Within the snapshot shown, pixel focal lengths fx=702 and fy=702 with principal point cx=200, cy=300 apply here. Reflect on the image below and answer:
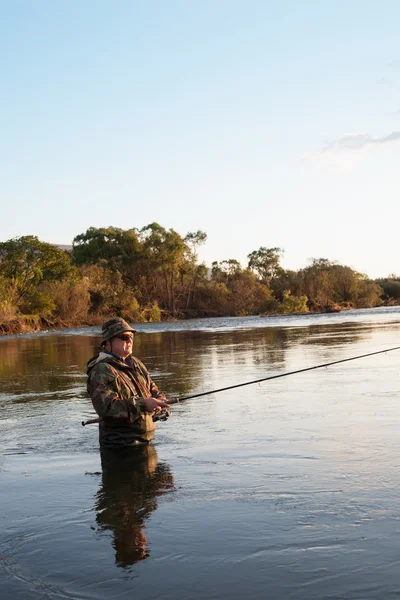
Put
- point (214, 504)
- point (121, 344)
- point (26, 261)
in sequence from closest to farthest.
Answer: point (214, 504)
point (121, 344)
point (26, 261)

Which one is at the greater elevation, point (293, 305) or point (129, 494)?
point (293, 305)

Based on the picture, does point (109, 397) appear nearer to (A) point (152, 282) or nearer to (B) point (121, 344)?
(B) point (121, 344)

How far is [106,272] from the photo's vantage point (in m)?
76.6

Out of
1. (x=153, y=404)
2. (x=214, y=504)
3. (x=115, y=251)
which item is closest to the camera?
(x=214, y=504)

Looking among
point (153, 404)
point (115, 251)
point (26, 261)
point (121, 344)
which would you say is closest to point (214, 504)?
point (153, 404)

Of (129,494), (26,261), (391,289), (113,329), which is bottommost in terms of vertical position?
(129,494)

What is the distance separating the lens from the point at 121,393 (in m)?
6.92

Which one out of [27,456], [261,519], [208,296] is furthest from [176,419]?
[208,296]

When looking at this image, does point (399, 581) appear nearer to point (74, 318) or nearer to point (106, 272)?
point (74, 318)

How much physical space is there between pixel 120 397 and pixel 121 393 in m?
0.05

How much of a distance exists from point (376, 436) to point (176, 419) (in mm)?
2932

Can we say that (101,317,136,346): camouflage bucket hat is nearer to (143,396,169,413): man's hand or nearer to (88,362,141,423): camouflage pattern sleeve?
(88,362,141,423): camouflage pattern sleeve

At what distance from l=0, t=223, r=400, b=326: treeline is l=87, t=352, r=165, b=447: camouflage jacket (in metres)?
44.0

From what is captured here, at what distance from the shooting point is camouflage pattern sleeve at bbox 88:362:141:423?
265 inches
